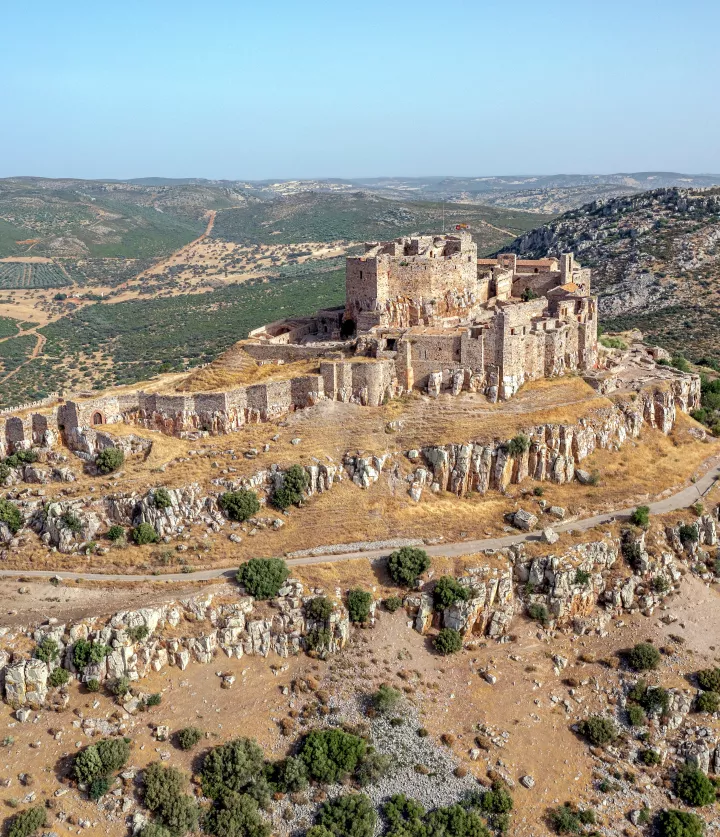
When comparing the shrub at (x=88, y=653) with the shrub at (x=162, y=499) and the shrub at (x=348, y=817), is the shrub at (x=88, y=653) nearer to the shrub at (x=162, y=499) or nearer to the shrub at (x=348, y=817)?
the shrub at (x=162, y=499)

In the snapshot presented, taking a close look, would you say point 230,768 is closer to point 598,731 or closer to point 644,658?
point 598,731

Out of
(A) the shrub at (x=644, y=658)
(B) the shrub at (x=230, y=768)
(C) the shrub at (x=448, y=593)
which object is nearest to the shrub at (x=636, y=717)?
(A) the shrub at (x=644, y=658)

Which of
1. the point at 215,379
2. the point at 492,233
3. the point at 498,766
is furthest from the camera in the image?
the point at 492,233

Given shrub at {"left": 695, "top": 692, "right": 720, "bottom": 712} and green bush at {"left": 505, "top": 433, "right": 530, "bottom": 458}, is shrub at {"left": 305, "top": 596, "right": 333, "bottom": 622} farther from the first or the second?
shrub at {"left": 695, "top": 692, "right": 720, "bottom": 712}

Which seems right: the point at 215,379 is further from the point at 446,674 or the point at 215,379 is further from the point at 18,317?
the point at 18,317

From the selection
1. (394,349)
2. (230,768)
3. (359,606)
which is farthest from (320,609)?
(394,349)

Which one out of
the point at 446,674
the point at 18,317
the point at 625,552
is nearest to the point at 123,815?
the point at 446,674

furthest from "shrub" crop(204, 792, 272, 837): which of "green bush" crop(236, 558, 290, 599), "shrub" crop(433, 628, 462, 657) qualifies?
"shrub" crop(433, 628, 462, 657)
